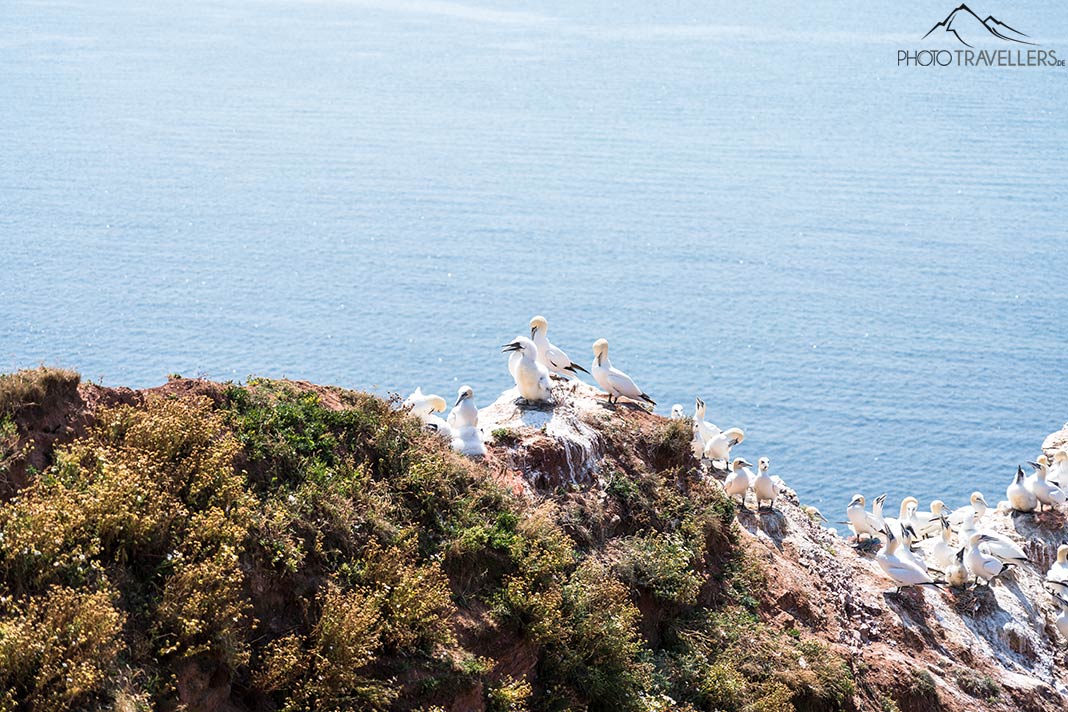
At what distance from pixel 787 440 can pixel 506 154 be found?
50.5 meters

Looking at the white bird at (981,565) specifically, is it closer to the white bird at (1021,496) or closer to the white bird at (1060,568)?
the white bird at (1060,568)

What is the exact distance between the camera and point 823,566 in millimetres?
23875

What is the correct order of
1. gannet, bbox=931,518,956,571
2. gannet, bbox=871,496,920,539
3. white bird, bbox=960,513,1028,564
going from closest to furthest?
gannet, bbox=871,496,920,539, gannet, bbox=931,518,956,571, white bird, bbox=960,513,1028,564

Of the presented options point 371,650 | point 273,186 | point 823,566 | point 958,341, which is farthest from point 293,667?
point 273,186

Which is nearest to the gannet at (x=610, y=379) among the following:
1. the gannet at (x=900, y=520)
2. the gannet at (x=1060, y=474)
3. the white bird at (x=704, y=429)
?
the white bird at (x=704, y=429)

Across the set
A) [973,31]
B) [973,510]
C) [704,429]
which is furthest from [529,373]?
[973,31]

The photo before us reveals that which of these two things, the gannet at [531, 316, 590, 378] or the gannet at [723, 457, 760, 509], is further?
the gannet at [723, 457, 760, 509]

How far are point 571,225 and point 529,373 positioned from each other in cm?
5772

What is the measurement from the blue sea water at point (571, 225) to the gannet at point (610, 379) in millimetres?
20922

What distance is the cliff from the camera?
1249cm

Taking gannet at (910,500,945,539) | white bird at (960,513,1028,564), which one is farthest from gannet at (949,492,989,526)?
white bird at (960,513,1028,564)

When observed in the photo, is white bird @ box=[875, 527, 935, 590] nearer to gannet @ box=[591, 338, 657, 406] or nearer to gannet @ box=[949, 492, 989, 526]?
gannet @ box=[591, 338, 657, 406]

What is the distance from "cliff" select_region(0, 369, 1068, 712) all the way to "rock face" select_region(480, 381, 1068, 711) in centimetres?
7

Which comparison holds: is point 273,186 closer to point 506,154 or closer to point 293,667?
point 506,154
